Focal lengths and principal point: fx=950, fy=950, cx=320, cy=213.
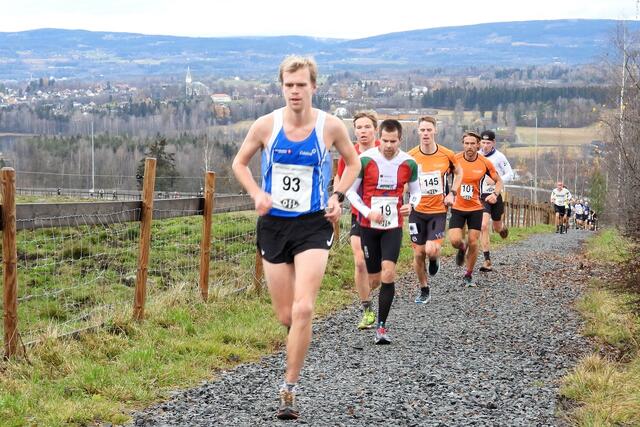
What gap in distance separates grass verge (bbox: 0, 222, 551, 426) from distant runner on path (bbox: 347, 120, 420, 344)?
1.21m

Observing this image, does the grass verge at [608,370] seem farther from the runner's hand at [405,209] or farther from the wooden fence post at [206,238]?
the wooden fence post at [206,238]

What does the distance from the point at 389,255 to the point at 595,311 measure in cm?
332

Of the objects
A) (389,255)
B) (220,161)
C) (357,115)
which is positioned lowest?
(220,161)

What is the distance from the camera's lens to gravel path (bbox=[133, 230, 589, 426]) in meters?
6.65

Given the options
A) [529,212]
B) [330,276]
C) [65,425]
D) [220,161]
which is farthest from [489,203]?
[220,161]

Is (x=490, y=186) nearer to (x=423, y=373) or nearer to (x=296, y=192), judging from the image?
(x=423, y=373)

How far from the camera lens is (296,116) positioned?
262 inches

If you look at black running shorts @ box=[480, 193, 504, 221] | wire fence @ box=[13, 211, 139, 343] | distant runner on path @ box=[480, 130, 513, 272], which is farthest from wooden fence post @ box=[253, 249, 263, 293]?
black running shorts @ box=[480, 193, 504, 221]

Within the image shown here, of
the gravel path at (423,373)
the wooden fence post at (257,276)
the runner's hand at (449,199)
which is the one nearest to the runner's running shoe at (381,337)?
the gravel path at (423,373)

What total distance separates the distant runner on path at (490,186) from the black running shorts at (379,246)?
6309mm

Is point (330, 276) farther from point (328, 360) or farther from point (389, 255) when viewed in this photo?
point (328, 360)

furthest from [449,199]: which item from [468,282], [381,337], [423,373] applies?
[423,373]

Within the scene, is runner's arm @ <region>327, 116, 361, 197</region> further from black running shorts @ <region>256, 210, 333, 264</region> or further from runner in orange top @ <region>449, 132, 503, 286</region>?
runner in orange top @ <region>449, 132, 503, 286</region>

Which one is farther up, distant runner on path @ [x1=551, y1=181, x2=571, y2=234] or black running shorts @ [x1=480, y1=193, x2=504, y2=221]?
black running shorts @ [x1=480, y1=193, x2=504, y2=221]
